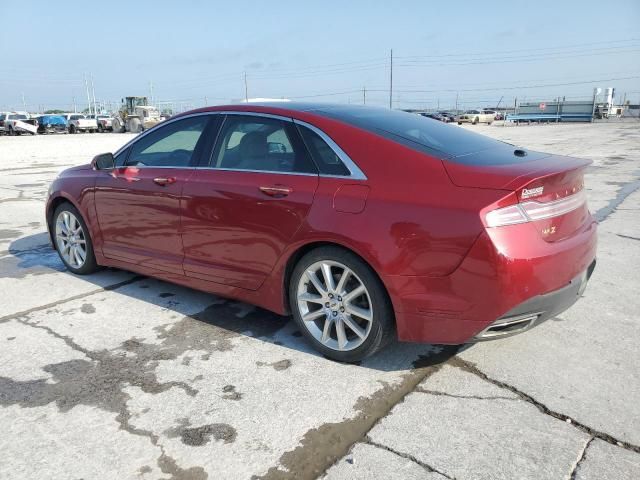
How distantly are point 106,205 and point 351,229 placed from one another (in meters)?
2.58

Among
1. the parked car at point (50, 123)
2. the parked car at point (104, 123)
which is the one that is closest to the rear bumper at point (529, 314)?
the parked car at point (104, 123)

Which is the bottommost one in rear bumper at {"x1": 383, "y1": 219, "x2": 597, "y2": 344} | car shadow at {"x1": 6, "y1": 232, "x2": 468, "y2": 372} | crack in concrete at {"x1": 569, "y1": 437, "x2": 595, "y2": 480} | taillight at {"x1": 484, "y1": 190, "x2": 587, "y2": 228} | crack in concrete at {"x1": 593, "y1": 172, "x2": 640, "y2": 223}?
crack in concrete at {"x1": 593, "y1": 172, "x2": 640, "y2": 223}

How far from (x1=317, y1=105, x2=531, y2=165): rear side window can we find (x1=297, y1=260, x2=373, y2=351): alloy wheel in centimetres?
87

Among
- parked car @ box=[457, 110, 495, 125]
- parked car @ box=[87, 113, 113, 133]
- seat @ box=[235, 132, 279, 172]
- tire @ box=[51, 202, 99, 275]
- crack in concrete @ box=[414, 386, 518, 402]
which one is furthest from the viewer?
parked car @ box=[457, 110, 495, 125]

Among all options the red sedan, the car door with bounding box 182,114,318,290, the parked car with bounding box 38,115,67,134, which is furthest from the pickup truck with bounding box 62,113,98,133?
the car door with bounding box 182,114,318,290

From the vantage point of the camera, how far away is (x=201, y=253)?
12.6 feet

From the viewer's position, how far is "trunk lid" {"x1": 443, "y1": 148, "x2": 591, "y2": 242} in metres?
2.72

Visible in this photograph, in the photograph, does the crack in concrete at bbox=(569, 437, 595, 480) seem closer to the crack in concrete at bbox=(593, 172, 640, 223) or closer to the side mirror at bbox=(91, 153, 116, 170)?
the side mirror at bbox=(91, 153, 116, 170)

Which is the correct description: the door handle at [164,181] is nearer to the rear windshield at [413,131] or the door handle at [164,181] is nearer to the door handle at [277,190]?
the door handle at [277,190]

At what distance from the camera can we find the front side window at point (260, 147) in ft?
11.1

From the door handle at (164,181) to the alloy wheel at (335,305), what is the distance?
4.53ft

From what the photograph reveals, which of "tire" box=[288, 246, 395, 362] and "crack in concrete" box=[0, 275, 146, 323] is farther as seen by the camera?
"crack in concrete" box=[0, 275, 146, 323]

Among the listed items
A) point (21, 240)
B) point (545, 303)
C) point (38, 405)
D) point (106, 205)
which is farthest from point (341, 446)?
point (21, 240)

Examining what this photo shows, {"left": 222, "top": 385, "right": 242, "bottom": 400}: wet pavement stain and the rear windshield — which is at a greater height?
the rear windshield
